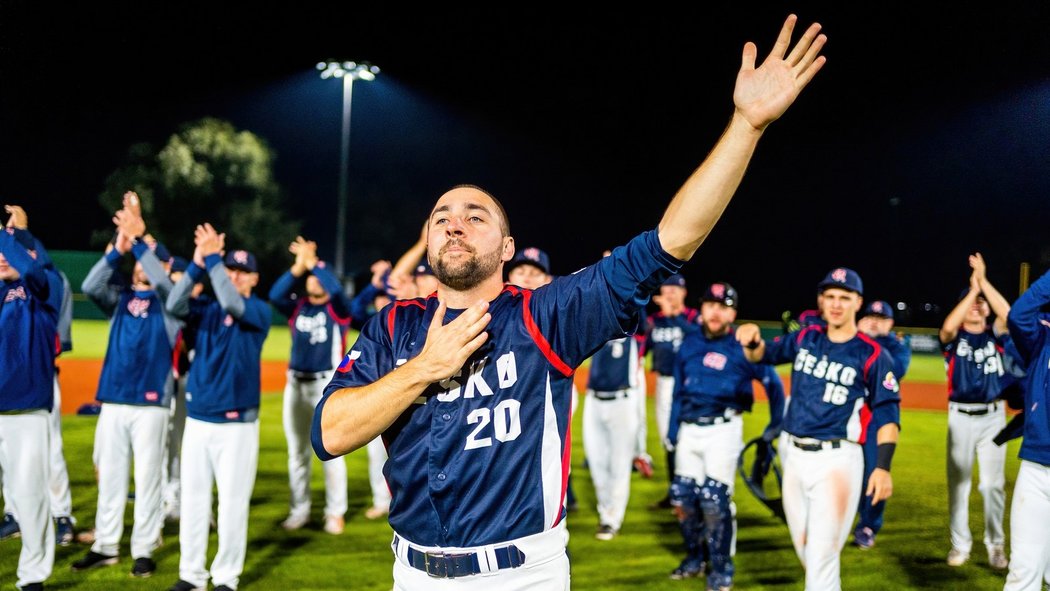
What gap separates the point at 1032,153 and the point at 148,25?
35410mm

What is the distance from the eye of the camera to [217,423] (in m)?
5.30

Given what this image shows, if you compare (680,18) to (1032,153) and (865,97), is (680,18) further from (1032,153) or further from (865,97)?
(1032,153)

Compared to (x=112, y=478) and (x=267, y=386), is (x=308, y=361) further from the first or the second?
(x=267, y=386)

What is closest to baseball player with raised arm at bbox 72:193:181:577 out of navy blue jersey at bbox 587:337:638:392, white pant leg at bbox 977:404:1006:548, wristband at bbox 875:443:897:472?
navy blue jersey at bbox 587:337:638:392

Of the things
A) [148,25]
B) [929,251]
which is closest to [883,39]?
[929,251]

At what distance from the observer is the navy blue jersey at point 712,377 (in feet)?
19.8

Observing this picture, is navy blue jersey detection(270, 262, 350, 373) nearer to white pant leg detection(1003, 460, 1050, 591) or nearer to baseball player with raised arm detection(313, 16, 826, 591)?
baseball player with raised arm detection(313, 16, 826, 591)

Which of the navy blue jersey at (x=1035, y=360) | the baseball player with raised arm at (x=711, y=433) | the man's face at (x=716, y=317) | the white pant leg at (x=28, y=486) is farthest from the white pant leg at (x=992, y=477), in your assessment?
the white pant leg at (x=28, y=486)

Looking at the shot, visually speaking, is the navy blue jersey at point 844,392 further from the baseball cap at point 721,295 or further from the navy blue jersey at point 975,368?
the navy blue jersey at point 975,368

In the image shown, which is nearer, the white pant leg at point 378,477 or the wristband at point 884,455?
the wristband at point 884,455

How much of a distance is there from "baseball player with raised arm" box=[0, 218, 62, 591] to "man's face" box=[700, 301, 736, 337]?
4905mm

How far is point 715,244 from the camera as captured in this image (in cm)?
3647

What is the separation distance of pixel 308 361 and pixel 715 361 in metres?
3.86

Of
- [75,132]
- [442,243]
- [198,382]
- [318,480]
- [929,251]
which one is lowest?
[318,480]
